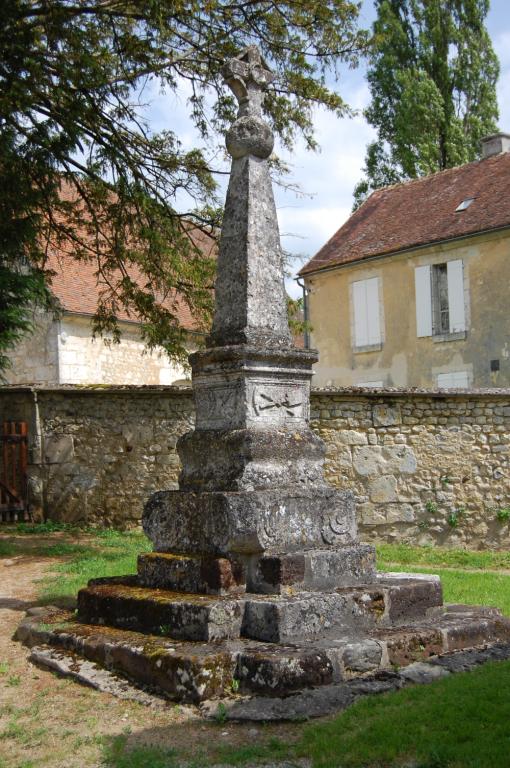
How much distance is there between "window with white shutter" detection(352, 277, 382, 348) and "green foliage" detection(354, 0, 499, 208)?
6.53 meters

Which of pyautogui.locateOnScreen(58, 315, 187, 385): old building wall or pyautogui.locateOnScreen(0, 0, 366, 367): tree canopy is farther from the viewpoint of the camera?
pyautogui.locateOnScreen(58, 315, 187, 385): old building wall

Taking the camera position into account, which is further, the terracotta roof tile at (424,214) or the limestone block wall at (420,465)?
the terracotta roof tile at (424,214)

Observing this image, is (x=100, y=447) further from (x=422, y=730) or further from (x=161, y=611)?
(x=422, y=730)

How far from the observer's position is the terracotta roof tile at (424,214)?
63.0 feet

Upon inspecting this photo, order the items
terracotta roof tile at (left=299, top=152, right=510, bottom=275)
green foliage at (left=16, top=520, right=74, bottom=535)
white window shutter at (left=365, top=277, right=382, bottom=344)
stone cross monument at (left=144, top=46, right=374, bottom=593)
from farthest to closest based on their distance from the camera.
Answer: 1. white window shutter at (left=365, top=277, right=382, bottom=344)
2. terracotta roof tile at (left=299, top=152, right=510, bottom=275)
3. green foliage at (left=16, top=520, right=74, bottom=535)
4. stone cross monument at (left=144, top=46, right=374, bottom=593)

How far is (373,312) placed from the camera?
826 inches

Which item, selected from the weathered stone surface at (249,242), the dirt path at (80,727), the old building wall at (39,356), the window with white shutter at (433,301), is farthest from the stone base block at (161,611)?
the window with white shutter at (433,301)

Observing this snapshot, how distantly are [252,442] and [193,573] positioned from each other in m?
0.91

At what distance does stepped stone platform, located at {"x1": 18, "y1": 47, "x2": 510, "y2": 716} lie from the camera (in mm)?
4688

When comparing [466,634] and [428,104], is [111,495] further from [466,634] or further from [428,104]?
[428,104]

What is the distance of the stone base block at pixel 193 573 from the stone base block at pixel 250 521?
0.30 ft

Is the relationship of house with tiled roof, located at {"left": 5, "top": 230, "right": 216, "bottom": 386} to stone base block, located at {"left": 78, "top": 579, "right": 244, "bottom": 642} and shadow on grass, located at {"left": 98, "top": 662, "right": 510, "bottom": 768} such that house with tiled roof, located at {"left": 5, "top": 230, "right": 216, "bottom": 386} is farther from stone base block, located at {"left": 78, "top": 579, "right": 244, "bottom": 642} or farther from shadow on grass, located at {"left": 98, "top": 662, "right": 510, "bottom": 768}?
shadow on grass, located at {"left": 98, "top": 662, "right": 510, "bottom": 768}

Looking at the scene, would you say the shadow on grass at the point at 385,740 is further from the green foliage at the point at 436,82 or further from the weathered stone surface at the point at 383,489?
the green foliage at the point at 436,82

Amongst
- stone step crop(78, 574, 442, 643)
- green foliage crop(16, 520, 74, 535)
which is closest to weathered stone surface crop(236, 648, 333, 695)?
stone step crop(78, 574, 442, 643)
